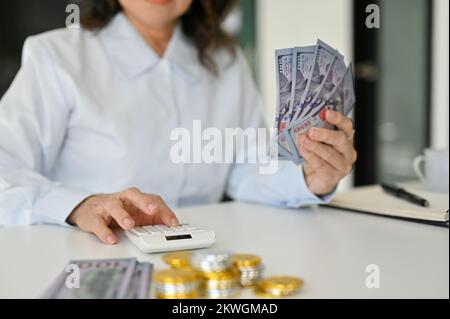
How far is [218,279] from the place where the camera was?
1.77ft

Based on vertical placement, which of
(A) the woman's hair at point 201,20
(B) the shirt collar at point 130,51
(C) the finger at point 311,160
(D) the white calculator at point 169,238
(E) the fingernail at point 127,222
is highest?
(A) the woman's hair at point 201,20

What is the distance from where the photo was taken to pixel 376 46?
3.72m

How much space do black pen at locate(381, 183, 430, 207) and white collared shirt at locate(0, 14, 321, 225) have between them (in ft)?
0.62

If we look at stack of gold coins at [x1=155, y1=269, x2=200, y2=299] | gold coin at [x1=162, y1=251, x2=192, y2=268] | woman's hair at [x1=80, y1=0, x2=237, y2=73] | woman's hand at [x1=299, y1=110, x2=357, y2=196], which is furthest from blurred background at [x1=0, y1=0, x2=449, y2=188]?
stack of gold coins at [x1=155, y1=269, x2=200, y2=299]

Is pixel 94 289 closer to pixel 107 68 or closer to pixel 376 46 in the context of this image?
pixel 107 68

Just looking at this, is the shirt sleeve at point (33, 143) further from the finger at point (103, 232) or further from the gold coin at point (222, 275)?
the gold coin at point (222, 275)

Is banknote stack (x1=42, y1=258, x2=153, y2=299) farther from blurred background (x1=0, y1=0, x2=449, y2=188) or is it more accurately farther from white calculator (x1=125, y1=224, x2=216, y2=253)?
blurred background (x1=0, y1=0, x2=449, y2=188)

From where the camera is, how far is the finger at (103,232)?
29.9 inches

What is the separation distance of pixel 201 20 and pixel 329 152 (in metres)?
0.67

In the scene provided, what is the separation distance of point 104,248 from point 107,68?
0.53 metres

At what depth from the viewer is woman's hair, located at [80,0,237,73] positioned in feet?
4.12

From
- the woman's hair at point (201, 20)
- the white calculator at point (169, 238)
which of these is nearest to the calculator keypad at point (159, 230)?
the white calculator at point (169, 238)

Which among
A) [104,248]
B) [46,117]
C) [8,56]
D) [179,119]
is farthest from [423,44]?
[104,248]

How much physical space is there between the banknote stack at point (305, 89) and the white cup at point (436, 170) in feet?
1.43
